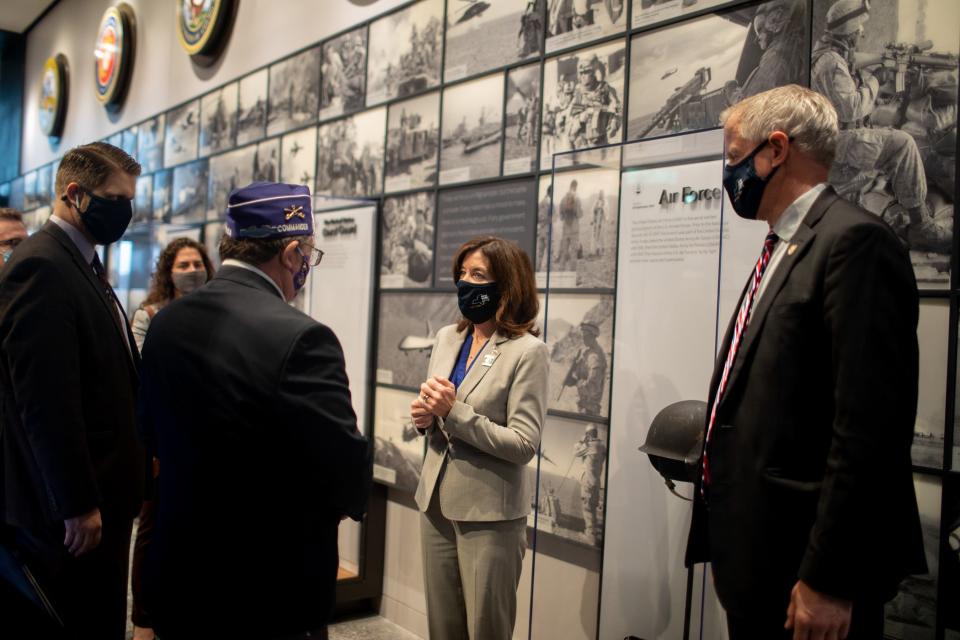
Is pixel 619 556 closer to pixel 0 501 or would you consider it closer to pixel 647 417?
pixel 647 417

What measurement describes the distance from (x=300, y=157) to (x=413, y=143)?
135 cm

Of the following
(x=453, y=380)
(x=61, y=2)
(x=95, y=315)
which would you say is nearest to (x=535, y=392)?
(x=453, y=380)

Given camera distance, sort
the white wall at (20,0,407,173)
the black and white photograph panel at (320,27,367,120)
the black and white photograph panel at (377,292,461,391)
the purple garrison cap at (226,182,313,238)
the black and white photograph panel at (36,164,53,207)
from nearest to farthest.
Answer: the purple garrison cap at (226,182,313,238)
the black and white photograph panel at (377,292,461,391)
the black and white photograph panel at (320,27,367,120)
the white wall at (20,0,407,173)
the black and white photograph panel at (36,164,53,207)

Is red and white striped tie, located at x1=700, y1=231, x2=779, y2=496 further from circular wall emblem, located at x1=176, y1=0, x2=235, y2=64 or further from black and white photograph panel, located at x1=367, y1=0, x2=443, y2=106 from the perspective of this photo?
circular wall emblem, located at x1=176, y1=0, x2=235, y2=64

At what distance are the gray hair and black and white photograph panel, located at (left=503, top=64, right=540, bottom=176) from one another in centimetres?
188

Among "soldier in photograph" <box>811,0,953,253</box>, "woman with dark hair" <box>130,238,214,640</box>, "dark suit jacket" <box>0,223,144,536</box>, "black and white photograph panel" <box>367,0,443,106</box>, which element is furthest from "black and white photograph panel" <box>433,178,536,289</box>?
"dark suit jacket" <box>0,223,144,536</box>

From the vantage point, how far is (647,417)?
2500 millimetres

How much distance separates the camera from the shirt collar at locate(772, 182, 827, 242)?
70.1 inches

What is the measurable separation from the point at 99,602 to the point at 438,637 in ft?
3.69

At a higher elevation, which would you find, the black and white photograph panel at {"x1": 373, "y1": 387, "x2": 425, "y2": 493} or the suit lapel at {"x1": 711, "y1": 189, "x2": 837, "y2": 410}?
the suit lapel at {"x1": 711, "y1": 189, "x2": 837, "y2": 410}

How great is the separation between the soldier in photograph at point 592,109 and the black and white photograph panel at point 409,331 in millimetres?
1122

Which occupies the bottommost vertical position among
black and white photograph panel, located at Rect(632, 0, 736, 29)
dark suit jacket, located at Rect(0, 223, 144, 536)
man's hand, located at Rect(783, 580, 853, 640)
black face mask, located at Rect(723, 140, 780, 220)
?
man's hand, located at Rect(783, 580, 853, 640)

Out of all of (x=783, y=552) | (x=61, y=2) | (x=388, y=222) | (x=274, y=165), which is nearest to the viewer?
(x=783, y=552)

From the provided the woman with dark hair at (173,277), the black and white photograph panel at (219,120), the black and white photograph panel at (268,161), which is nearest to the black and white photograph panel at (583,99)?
the woman with dark hair at (173,277)
